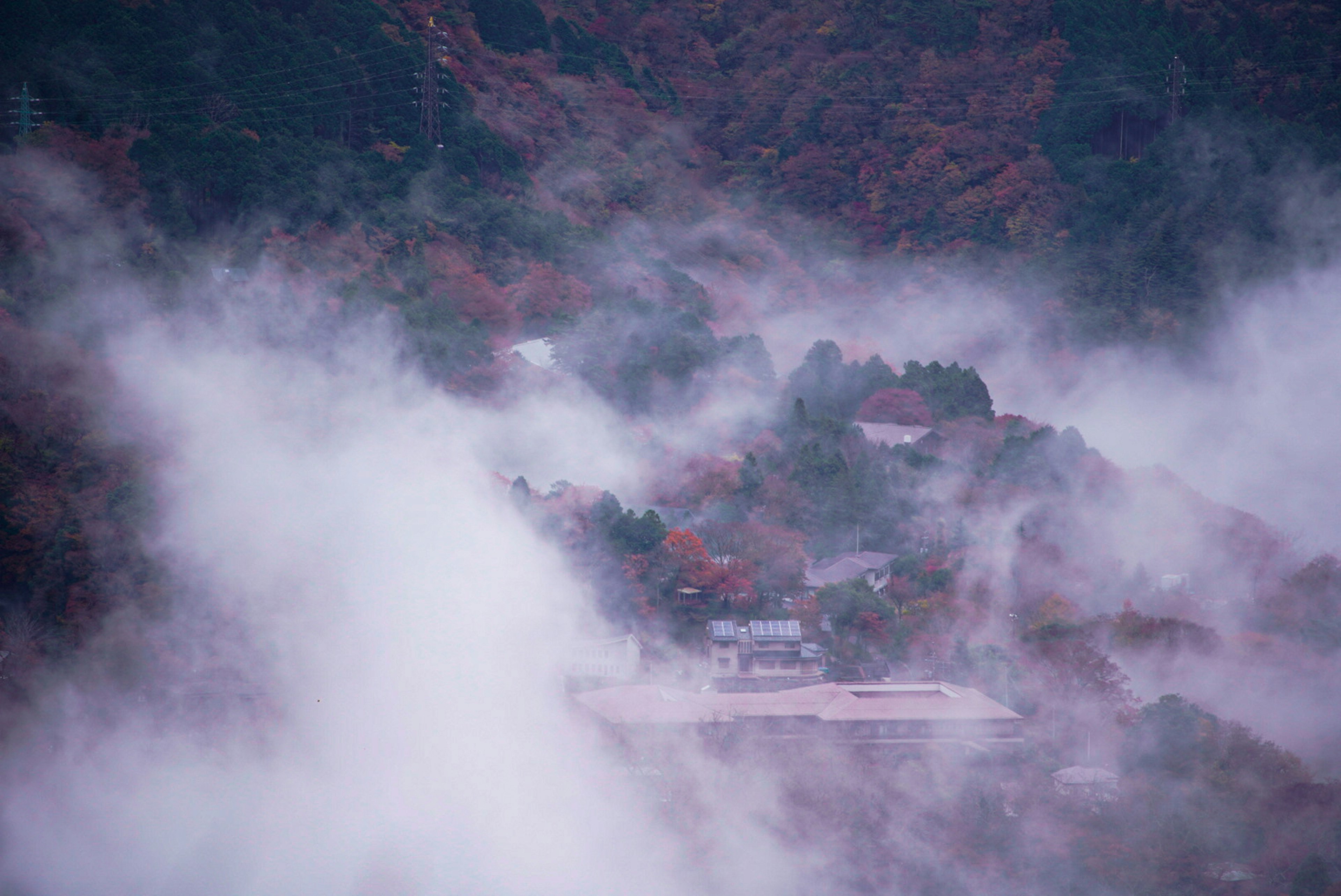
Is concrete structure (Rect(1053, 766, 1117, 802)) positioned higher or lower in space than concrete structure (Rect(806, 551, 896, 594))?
lower

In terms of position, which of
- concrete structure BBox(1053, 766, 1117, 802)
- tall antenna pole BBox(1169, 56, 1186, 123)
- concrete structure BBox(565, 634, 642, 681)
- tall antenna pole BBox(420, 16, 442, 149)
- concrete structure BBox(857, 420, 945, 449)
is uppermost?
tall antenna pole BBox(1169, 56, 1186, 123)

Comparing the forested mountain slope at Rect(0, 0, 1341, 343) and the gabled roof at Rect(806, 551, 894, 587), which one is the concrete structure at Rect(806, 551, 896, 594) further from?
the forested mountain slope at Rect(0, 0, 1341, 343)

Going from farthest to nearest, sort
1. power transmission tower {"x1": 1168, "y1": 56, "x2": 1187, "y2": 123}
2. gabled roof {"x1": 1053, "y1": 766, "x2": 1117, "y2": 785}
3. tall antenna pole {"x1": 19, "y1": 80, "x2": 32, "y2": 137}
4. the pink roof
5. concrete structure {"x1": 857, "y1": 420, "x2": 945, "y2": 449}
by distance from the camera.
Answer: power transmission tower {"x1": 1168, "y1": 56, "x2": 1187, "y2": 123}
concrete structure {"x1": 857, "y1": 420, "x2": 945, "y2": 449}
tall antenna pole {"x1": 19, "y1": 80, "x2": 32, "y2": 137}
the pink roof
gabled roof {"x1": 1053, "y1": 766, "x2": 1117, "y2": 785}

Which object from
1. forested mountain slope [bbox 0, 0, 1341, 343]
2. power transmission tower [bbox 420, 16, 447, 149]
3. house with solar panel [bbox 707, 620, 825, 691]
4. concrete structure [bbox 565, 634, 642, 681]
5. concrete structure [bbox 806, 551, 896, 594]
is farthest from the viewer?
power transmission tower [bbox 420, 16, 447, 149]

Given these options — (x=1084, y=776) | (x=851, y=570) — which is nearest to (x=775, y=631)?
(x=851, y=570)

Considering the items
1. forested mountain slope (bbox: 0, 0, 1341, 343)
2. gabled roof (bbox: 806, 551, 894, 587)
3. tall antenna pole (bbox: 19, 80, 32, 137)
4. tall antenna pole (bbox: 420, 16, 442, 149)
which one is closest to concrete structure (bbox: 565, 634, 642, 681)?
Result: gabled roof (bbox: 806, 551, 894, 587)

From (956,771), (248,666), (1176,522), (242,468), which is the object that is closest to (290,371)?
(242,468)

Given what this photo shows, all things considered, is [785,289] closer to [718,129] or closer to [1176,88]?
[718,129]

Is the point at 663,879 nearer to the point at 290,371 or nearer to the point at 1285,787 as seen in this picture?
the point at 1285,787
